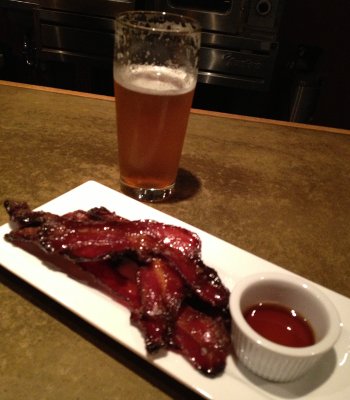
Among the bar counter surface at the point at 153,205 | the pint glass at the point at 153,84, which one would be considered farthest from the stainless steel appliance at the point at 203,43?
the pint glass at the point at 153,84

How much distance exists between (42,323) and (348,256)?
1.90ft

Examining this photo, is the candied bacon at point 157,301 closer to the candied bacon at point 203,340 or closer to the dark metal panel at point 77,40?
the candied bacon at point 203,340

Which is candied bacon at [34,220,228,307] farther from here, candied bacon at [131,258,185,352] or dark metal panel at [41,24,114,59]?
dark metal panel at [41,24,114,59]

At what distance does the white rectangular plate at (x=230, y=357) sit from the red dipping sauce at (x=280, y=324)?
40 mm

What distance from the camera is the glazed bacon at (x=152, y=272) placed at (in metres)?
0.52

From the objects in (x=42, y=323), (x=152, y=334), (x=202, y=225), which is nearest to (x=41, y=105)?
(x=202, y=225)

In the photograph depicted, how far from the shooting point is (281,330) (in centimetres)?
56

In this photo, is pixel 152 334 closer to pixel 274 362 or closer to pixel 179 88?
pixel 274 362

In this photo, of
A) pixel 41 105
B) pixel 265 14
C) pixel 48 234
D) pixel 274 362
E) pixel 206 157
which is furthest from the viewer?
pixel 265 14

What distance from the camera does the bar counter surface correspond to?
53 centimetres

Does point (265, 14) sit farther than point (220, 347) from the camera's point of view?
Yes

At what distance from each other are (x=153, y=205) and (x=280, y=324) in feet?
1.35

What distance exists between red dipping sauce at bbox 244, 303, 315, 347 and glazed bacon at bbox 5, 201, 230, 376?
46 mm

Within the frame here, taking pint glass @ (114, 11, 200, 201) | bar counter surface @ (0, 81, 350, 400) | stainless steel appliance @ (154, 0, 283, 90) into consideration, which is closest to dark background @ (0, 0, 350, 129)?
stainless steel appliance @ (154, 0, 283, 90)
